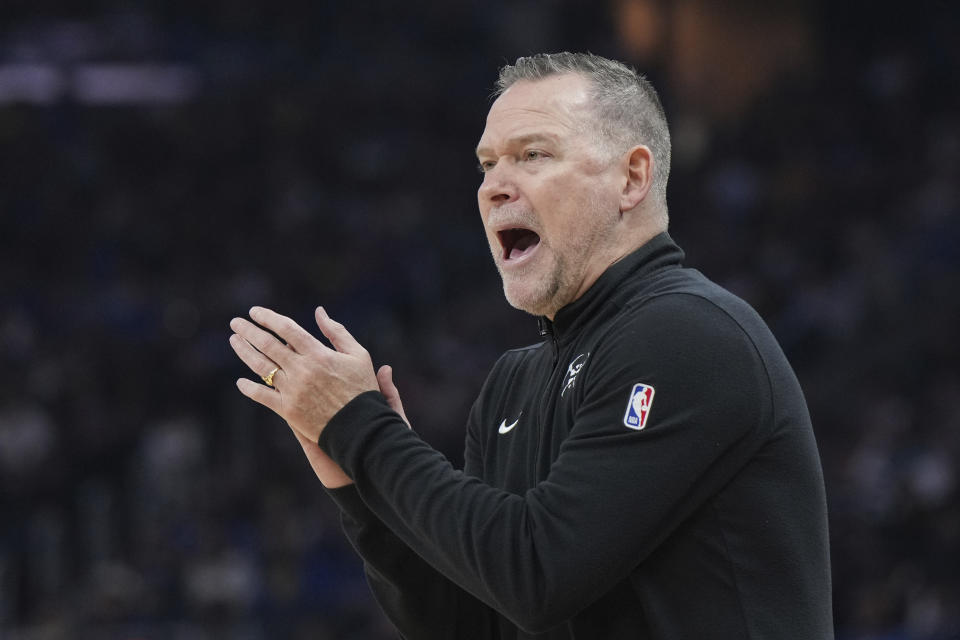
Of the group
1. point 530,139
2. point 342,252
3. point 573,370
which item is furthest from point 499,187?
point 342,252

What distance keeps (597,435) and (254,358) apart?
630mm

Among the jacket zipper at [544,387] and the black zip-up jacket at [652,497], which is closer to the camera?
the black zip-up jacket at [652,497]

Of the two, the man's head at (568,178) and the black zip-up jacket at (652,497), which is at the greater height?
the man's head at (568,178)

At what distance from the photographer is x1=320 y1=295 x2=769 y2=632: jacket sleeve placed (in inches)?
81.1

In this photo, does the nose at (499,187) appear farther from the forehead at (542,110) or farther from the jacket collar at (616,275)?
the jacket collar at (616,275)

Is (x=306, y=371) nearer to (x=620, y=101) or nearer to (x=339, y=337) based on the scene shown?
(x=339, y=337)

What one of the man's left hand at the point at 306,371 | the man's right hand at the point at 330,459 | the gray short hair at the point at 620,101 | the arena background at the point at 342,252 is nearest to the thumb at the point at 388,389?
the man's right hand at the point at 330,459

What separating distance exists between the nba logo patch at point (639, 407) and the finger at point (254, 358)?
0.64 m

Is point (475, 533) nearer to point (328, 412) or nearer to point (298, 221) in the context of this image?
point (328, 412)

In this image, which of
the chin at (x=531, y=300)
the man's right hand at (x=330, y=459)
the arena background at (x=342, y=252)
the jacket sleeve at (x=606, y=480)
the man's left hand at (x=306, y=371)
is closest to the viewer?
the jacket sleeve at (x=606, y=480)

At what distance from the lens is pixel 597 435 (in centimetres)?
214

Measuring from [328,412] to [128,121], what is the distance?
15.0 meters

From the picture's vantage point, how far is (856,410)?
38.7ft

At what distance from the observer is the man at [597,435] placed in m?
2.09
